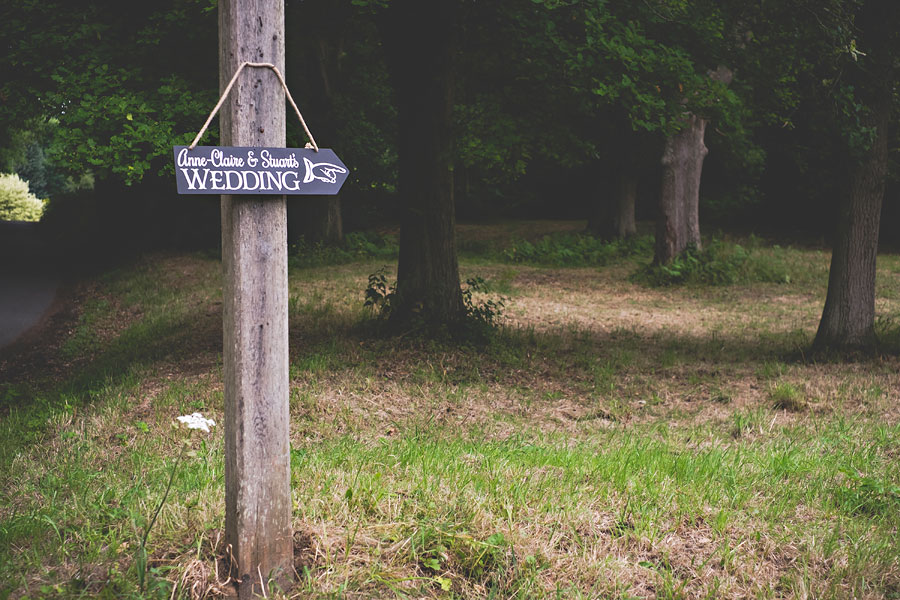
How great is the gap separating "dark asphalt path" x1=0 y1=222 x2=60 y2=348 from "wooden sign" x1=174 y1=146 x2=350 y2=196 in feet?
35.2

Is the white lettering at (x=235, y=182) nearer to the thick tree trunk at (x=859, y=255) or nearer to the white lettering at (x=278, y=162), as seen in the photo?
the white lettering at (x=278, y=162)

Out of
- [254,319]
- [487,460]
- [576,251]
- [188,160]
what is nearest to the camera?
[188,160]

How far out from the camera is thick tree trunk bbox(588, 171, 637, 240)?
24531 millimetres

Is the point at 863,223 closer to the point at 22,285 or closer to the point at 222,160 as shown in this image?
the point at 222,160

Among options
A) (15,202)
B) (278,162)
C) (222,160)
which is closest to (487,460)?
(278,162)

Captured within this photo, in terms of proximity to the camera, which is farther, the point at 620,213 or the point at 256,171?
the point at 620,213

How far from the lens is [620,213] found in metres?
24.8

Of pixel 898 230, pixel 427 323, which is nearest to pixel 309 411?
pixel 427 323

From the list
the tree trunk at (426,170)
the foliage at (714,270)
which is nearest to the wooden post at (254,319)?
the tree trunk at (426,170)

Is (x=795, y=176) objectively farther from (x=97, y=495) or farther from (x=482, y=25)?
(x=97, y=495)

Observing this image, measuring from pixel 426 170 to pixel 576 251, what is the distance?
13.7m

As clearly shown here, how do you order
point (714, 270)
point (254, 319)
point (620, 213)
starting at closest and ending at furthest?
point (254, 319), point (714, 270), point (620, 213)

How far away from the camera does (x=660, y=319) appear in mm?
12977

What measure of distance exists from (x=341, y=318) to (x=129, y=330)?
11.6ft
